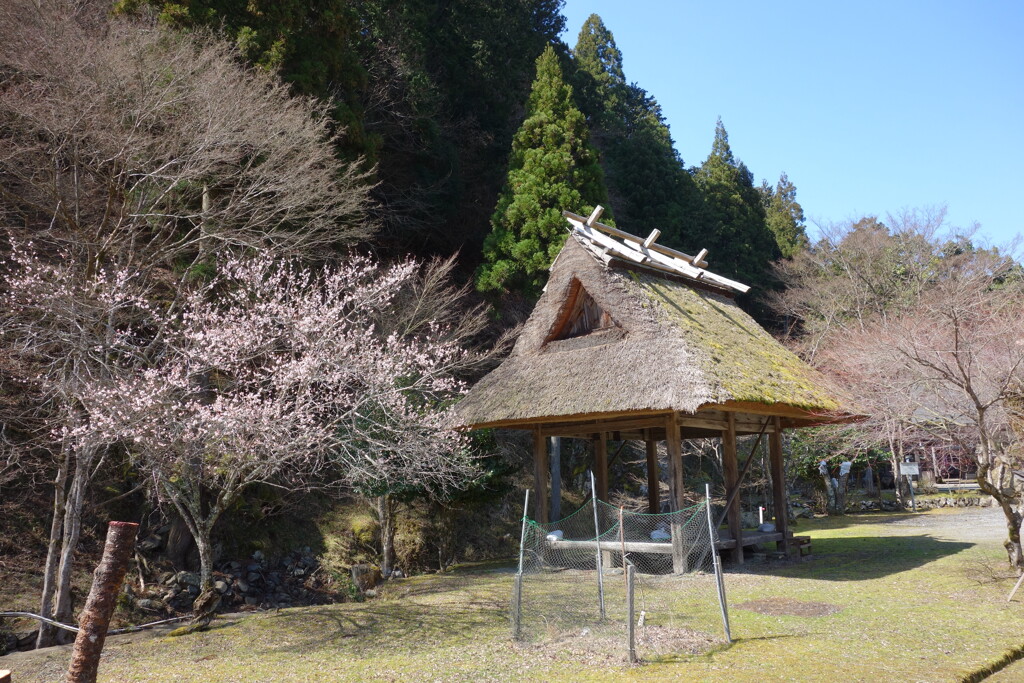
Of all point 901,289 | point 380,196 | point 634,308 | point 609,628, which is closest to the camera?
point 609,628

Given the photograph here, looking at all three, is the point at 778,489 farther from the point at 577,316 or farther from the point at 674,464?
the point at 577,316

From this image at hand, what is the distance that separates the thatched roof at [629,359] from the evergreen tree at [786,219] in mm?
17701

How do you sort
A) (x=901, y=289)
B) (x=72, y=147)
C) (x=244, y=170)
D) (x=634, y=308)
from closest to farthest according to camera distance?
(x=72, y=147) → (x=634, y=308) → (x=244, y=170) → (x=901, y=289)

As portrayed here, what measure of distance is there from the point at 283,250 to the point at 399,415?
3.52 meters

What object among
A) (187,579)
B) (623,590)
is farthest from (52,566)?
(623,590)

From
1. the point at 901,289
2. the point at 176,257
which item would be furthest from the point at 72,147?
the point at 901,289

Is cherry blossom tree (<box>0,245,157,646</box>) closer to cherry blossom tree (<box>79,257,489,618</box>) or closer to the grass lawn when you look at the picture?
cherry blossom tree (<box>79,257,489,618</box>)

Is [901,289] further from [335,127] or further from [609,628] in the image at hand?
[609,628]

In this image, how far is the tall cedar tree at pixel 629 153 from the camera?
24.6 meters

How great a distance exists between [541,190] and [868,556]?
34.7 feet

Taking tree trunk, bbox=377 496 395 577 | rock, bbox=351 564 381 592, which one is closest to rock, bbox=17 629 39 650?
rock, bbox=351 564 381 592

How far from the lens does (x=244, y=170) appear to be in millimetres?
11547

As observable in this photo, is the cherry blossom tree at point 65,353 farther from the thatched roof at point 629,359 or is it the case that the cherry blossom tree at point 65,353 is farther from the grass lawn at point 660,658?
the thatched roof at point 629,359

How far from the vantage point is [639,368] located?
945cm
